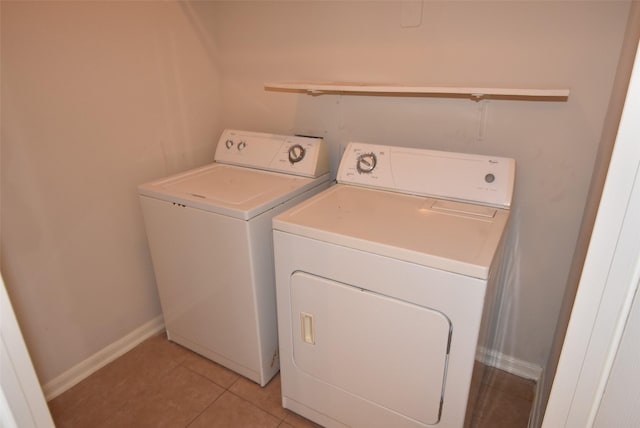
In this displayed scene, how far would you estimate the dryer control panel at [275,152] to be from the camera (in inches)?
72.3

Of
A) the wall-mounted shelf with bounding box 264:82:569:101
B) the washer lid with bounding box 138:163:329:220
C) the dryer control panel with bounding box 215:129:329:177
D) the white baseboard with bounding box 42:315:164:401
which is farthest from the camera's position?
the dryer control panel with bounding box 215:129:329:177

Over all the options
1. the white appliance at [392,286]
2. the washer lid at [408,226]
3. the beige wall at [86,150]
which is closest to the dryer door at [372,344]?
the white appliance at [392,286]

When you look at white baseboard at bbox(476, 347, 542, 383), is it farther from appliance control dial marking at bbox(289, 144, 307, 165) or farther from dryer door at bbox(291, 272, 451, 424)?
appliance control dial marking at bbox(289, 144, 307, 165)

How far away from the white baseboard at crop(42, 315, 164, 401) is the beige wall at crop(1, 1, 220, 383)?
0.04 metres

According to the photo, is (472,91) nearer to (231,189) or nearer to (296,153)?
(296,153)

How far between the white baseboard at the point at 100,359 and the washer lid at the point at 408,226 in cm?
122

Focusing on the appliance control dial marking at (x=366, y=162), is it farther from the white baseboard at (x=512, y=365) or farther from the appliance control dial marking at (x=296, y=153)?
the white baseboard at (x=512, y=365)

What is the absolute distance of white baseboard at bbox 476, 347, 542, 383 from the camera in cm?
179

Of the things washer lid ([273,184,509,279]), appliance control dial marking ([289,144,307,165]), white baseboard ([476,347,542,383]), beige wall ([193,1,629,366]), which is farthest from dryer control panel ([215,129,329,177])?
white baseboard ([476,347,542,383])

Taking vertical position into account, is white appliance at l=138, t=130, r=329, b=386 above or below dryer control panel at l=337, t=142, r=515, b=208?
below

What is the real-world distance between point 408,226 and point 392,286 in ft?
0.73

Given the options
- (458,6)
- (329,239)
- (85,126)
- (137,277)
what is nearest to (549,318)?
(329,239)

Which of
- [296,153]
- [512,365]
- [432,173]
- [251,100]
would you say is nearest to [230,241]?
[296,153]

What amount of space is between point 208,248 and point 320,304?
1.83 feet
